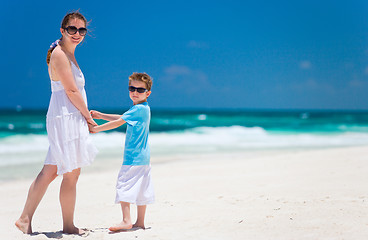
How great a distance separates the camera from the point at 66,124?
3.35m

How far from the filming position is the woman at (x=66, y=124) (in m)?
3.34

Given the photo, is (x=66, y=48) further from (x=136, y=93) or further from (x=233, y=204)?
(x=233, y=204)

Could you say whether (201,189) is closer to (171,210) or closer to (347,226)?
(171,210)

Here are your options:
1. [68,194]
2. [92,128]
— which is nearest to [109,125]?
[92,128]

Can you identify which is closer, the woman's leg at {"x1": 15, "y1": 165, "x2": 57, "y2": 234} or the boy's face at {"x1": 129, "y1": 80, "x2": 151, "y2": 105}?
the woman's leg at {"x1": 15, "y1": 165, "x2": 57, "y2": 234}

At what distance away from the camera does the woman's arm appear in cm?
334

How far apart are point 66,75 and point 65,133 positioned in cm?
49

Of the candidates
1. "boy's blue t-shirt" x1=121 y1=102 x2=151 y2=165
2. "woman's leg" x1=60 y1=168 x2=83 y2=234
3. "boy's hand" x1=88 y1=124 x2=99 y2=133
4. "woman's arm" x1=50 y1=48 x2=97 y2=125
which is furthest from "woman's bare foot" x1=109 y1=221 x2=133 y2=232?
"woman's arm" x1=50 y1=48 x2=97 y2=125

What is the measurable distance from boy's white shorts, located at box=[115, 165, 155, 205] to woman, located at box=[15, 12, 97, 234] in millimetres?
345

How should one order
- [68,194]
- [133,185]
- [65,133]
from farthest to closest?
[133,185] → [68,194] → [65,133]

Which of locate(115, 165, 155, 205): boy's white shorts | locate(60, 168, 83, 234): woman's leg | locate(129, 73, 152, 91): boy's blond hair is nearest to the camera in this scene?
locate(60, 168, 83, 234): woman's leg

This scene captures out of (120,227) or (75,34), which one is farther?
(120,227)

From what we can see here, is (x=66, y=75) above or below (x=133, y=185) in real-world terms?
above

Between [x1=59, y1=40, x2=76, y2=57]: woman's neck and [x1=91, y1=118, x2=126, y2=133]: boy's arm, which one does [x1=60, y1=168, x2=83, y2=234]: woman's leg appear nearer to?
[x1=91, y1=118, x2=126, y2=133]: boy's arm
